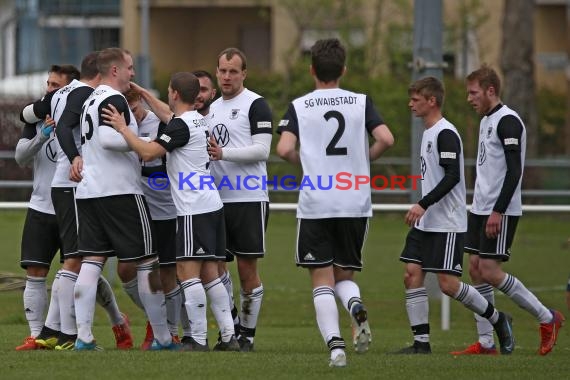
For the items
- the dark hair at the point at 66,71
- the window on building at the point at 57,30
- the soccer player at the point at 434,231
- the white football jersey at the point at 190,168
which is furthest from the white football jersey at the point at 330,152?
the window on building at the point at 57,30

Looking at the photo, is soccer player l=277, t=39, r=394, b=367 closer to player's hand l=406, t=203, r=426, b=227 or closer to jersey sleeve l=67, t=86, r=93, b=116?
player's hand l=406, t=203, r=426, b=227

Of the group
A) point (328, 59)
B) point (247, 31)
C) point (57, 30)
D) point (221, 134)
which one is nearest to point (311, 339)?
point (221, 134)

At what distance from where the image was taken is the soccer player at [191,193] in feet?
30.9

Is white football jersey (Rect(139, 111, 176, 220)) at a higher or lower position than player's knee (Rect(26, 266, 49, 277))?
higher

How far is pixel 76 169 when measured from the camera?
9453 mm

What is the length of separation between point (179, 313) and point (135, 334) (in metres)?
1.85

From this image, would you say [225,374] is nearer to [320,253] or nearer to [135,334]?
[320,253]

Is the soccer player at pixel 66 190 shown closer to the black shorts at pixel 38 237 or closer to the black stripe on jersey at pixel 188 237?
the black shorts at pixel 38 237

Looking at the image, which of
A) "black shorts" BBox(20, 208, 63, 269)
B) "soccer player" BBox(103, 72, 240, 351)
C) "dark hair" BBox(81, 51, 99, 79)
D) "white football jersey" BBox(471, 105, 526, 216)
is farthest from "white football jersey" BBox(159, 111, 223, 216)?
"white football jersey" BBox(471, 105, 526, 216)

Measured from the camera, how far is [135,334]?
40.1 feet

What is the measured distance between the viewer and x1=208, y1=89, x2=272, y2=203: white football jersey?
10.1 m

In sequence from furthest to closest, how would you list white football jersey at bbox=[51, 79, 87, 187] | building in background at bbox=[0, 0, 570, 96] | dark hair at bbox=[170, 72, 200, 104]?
building in background at bbox=[0, 0, 570, 96], white football jersey at bbox=[51, 79, 87, 187], dark hair at bbox=[170, 72, 200, 104]

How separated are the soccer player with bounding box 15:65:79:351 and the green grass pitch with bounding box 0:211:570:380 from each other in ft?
1.25

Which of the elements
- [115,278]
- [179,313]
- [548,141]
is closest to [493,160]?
[179,313]
